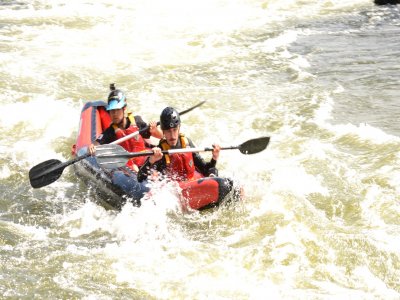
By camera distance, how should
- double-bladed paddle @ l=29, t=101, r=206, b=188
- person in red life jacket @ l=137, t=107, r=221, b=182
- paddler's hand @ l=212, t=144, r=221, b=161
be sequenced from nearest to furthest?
1. person in red life jacket @ l=137, t=107, r=221, b=182
2. paddler's hand @ l=212, t=144, r=221, b=161
3. double-bladed paddle @ l=29, t=101, r=206, b=188

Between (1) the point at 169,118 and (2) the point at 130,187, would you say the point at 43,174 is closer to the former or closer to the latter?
(2) the point at 130,187

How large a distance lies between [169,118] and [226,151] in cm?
259

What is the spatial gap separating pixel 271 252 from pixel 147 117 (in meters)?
4.65

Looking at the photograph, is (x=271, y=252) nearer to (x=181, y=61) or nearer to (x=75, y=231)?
(x=75, y=231)

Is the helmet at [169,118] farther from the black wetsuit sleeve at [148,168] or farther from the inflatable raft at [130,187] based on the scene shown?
the inflatable raft at [130,187]

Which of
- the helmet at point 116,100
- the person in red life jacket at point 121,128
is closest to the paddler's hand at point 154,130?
the person in red life jacket at point 121,128

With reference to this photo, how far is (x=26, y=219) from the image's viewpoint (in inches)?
259

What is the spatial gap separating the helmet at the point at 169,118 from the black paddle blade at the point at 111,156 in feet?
1.79

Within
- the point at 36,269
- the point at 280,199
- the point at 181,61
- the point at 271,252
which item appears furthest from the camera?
the point at 181,61

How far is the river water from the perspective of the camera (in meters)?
5.45

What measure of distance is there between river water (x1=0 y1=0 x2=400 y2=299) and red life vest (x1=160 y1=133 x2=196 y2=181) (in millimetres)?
329

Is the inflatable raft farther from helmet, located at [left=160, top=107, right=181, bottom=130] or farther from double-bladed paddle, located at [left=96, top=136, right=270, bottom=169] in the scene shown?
helmet, located at [left=160, top=107, right=181, bottom=130]

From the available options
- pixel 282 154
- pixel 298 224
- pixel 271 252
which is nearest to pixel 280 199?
pixel 298 224

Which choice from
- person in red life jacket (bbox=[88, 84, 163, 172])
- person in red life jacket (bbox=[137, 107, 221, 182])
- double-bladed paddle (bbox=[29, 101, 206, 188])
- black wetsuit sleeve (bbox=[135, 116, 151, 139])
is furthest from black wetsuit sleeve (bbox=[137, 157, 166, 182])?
black wetsuit sleeve (bbox=[135, 116, 151, 139])
